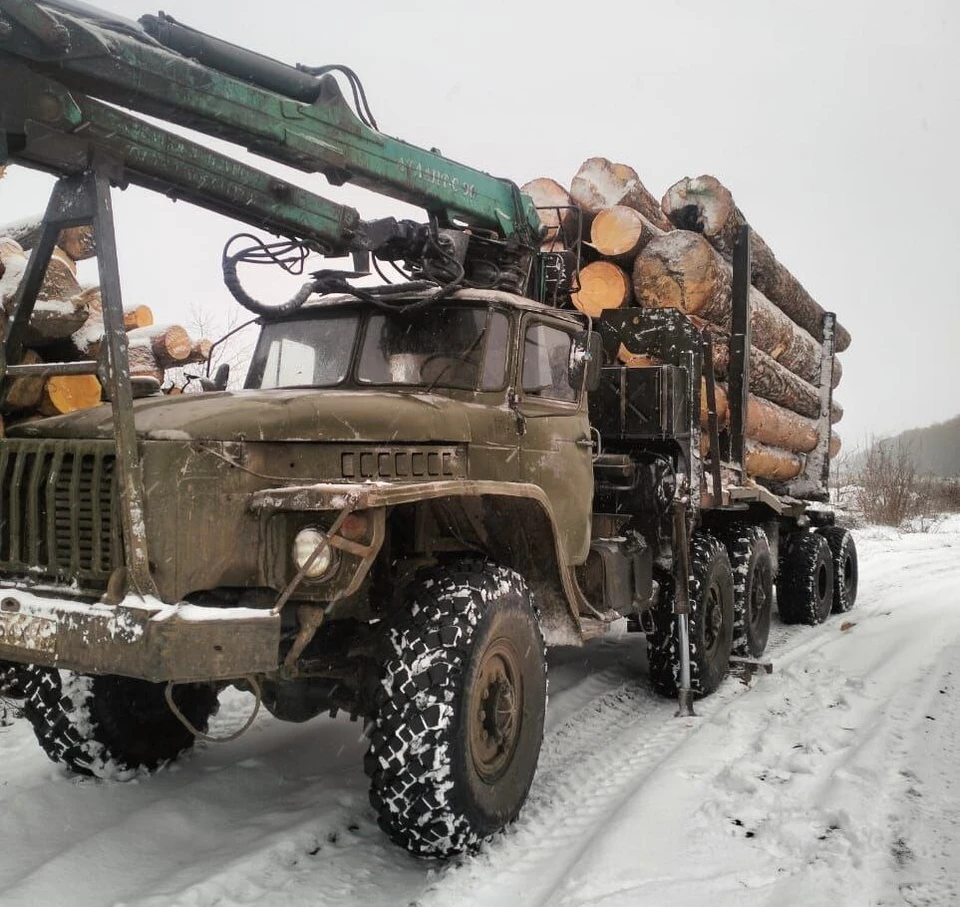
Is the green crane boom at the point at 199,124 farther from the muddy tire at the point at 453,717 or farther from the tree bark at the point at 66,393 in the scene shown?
the tree bark at the point at 66,393

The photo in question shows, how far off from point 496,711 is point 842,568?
281 inches

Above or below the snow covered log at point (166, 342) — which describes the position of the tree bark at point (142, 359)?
below

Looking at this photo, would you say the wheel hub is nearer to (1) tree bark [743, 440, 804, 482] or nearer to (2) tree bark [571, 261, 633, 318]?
(2) tree bark [571, 261, 633, 318]

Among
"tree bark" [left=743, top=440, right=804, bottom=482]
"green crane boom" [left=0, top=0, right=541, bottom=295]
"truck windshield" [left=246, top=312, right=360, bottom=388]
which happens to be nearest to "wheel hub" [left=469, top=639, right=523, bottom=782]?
"truck windshield" [left=246, top=312, right=360, bottom=388]

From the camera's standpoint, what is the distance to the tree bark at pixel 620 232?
6895 millimetres

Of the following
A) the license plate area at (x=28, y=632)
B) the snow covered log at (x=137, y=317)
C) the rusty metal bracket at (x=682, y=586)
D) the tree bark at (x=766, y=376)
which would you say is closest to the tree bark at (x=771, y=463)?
the tree bark at (x=766, y=376)

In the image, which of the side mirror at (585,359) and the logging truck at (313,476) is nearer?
the logging truck at (313,476)

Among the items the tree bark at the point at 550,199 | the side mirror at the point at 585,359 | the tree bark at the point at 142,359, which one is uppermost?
the tree bark at the point at 550,199

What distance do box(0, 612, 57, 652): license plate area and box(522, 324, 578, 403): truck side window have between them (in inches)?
97.3

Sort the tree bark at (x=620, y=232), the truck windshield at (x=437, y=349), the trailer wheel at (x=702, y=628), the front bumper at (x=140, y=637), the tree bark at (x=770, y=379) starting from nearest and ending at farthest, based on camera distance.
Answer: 1. the front bumper at (x=140, y=637)
2. the truck windshield at (x=437, y=349)
3. the trailer wheel at (x=702, y=628)
4. the tree bark at (x=620, y=232)
5. the tree bark at (x=770, y=379)

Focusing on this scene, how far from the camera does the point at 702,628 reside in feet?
19.7

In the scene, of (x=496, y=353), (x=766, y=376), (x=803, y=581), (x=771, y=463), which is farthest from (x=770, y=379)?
(x=496, y=353)

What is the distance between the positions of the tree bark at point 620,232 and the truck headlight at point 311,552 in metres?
4.57

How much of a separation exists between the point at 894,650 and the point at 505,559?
14.1 ft
